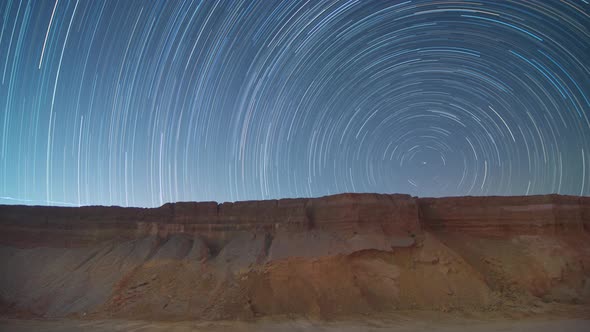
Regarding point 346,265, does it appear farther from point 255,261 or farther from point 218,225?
point 218,225

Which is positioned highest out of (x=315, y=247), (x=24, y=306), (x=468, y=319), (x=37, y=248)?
(x=37, y=248)

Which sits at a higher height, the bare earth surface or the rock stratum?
the rock stratum

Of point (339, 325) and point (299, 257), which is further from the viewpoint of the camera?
point (299, 257)

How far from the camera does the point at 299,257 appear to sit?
19250mm

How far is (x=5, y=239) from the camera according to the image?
1002 inches

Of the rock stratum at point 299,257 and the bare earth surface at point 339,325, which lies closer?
the bare earth surface at point 339,325

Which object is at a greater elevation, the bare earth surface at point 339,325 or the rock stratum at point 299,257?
the rock stratum at point 299,257

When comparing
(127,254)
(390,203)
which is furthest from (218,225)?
(390,203)

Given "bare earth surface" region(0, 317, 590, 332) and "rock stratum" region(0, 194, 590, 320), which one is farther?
"rock stratum" region(0, 194, 590, 320)

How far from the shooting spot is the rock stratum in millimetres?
18375

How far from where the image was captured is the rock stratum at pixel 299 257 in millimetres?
18375

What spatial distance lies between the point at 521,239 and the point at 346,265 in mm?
10429

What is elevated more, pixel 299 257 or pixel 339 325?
pixel 299 257

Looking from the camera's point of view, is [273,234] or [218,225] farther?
[218,225]
